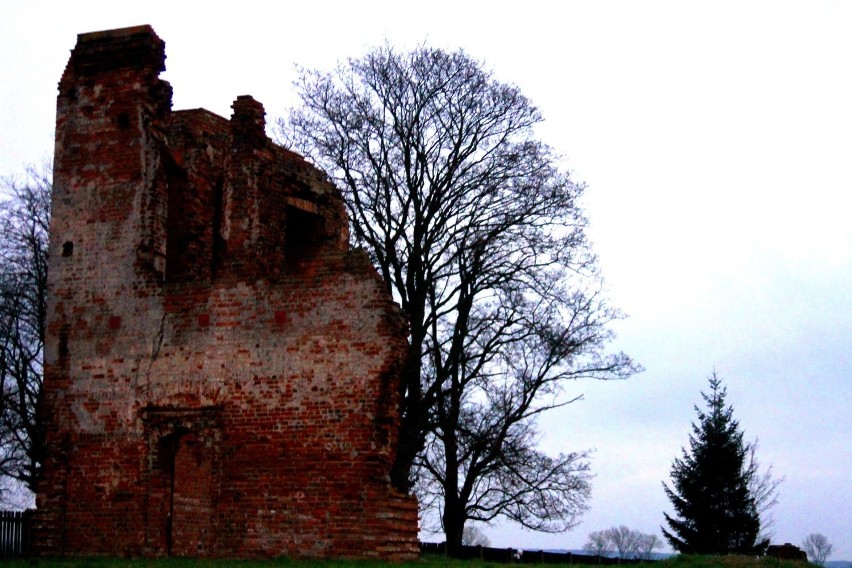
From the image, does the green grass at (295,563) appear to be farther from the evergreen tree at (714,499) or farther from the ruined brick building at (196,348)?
the evergreen tree at (714,499)

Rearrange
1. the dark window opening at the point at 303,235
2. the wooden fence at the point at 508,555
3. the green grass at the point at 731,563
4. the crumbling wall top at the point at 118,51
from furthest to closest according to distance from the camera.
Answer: the wooden fence at the point at 508,555 < the dark window opening at the point at 303,235 < the crumbling wall top at the point at 118,51 < the green grass at the point at 731,563

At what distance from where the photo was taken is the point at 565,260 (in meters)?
24.5

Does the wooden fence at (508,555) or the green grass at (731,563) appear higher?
the green grass at (731,563)

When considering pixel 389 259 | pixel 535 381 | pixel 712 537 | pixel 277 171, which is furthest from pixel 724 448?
pixel 277 171

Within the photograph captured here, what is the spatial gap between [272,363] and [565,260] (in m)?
9.17

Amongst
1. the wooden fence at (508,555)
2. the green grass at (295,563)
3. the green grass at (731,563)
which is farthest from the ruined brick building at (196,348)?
the wooden fence at (508,555)

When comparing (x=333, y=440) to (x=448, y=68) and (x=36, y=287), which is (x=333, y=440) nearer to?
(x=448, y=68)

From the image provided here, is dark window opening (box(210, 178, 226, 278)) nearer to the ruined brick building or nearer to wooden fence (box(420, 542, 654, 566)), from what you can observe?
the ruined brick building

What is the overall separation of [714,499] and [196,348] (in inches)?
606

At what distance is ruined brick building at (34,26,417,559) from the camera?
54.0 ft

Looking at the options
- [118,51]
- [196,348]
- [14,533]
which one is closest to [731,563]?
[196,348]

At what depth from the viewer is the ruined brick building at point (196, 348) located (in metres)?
16.5

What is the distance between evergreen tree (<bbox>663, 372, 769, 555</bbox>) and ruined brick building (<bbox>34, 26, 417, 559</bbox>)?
13206 millimetres

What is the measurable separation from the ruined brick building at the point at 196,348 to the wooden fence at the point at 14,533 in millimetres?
648
